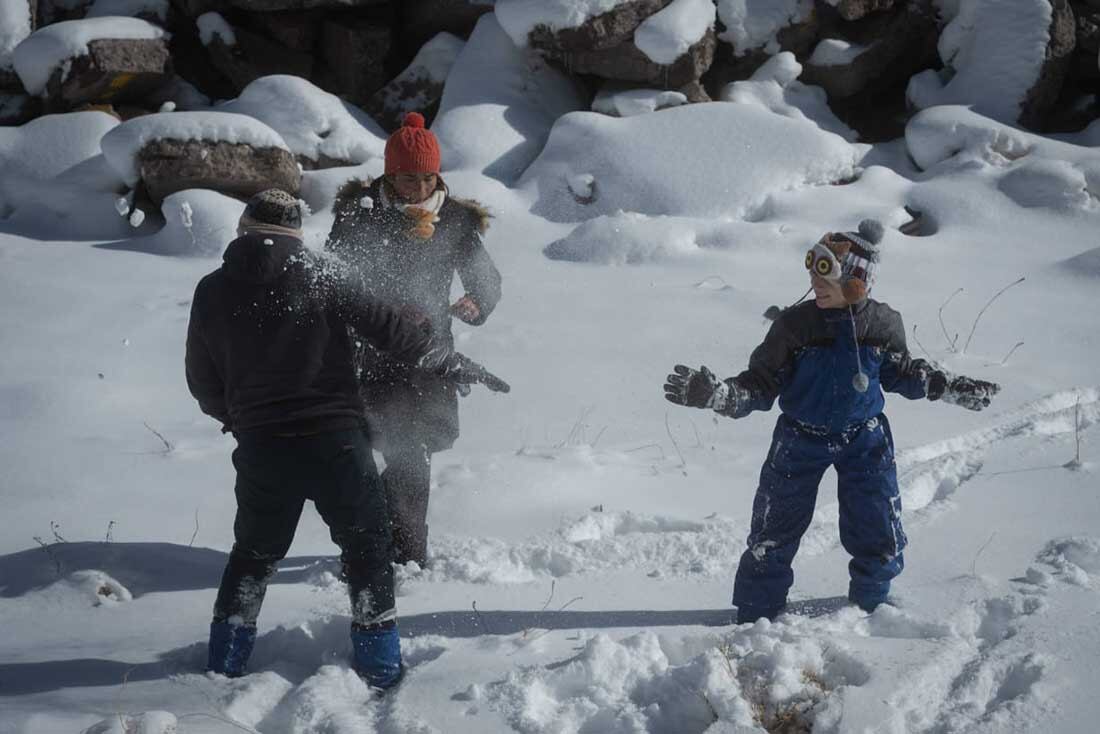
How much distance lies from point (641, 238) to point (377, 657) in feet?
16.9

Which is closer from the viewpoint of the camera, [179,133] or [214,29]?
[179,133]

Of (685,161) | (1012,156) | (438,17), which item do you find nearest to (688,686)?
(685,161)

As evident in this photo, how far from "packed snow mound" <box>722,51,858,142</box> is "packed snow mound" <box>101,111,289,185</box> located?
14.2ft

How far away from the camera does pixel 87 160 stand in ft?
28.0

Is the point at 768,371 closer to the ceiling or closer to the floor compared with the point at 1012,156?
closer to the ceiling

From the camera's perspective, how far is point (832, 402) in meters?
3.11

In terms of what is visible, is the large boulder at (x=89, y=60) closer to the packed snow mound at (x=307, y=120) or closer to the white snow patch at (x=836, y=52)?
the packed snow mound at (x=307, y=120)

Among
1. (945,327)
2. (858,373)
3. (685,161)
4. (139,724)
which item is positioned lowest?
(945,327)

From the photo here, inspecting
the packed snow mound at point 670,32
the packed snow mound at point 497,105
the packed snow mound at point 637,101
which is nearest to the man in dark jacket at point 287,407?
the packed snow mound at point 497,105

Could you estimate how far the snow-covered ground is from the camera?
8.70ft

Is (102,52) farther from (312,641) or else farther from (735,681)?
(735,681)

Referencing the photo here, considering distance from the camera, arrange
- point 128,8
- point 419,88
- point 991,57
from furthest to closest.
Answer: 1. point 128,8
2. point 419,88
3. point 991,57

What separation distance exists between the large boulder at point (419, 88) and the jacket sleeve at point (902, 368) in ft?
23.9

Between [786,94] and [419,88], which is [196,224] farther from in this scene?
[786,94]
